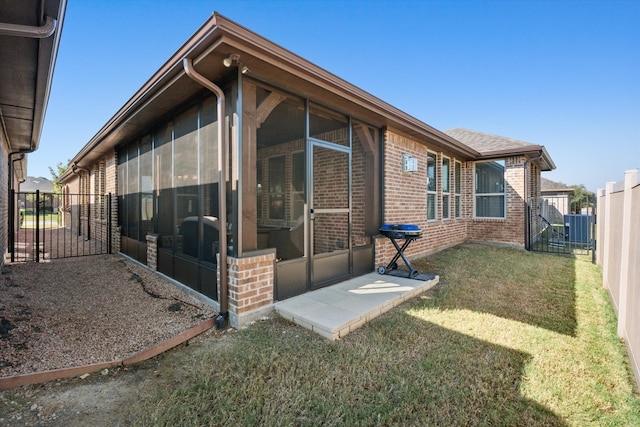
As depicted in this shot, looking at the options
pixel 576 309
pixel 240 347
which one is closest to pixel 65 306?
pixel 240 347

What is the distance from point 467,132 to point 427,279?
8764 millimetres

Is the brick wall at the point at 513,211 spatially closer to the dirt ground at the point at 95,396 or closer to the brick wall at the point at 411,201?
the brick wall at the point at 411,201

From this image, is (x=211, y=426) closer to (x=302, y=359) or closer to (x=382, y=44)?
(x=302, y=359)

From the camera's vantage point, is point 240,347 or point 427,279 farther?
point 427,279

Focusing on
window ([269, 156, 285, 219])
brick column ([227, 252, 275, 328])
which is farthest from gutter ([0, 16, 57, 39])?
window ([269, 156, 285, 219])

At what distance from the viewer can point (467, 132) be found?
11.2 meters

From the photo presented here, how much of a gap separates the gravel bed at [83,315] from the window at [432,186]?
5.71 meters

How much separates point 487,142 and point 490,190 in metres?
1.76

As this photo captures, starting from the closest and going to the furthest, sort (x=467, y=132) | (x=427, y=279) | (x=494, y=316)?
(x=494, y=316) < (x=427, y=279) < (x=467, y=132)

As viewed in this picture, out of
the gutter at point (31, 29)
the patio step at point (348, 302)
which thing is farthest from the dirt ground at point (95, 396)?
the gutter at point (31, 29)

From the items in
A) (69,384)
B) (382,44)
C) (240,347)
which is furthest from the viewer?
(382,44)

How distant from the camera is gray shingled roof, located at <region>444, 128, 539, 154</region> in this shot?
8.53 metres

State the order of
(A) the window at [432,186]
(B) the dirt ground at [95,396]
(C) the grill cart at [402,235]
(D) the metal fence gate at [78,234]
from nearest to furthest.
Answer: (B) the dirt ground at [95,396]
(C) the grill cart at [402,235]
(D) the metal fence gate at [78,234]
(A) the window at [432,186]

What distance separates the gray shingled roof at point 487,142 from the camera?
8527mm
